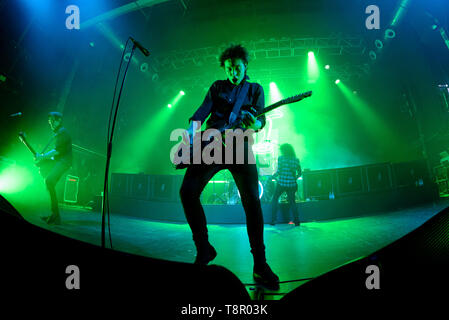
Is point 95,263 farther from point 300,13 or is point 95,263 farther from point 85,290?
point 300,13

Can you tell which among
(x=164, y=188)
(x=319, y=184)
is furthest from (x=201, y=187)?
(x=319, y=184)

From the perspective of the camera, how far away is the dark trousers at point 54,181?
3795 mm

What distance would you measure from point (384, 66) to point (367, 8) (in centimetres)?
386

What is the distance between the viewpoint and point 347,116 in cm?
1210

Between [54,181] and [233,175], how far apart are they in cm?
374

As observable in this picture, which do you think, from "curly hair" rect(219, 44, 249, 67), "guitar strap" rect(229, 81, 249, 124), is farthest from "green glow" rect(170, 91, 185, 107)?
"guitar strap" rect(229, 81, 249, 124)

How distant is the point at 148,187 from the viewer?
708cm

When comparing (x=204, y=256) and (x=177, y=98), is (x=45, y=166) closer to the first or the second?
(x=204, y=256)

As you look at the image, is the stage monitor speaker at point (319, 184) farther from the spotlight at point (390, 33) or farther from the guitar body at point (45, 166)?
the guitar body at point (45, 166)

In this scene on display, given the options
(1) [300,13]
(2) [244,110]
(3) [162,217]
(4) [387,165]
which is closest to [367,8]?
(1) [300,13]

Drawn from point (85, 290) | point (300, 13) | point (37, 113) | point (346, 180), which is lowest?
point (85, 290)

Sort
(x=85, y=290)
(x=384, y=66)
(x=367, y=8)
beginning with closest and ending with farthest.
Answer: (x=85, y=290) < (x=367, y=8) < (x=384, y=66)

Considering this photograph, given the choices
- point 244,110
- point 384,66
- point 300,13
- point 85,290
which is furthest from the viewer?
point 384,66

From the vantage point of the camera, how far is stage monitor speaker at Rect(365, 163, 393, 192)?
6469mm
